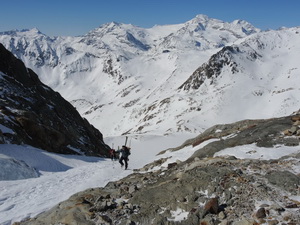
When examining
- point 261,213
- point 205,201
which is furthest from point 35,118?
point 261,213

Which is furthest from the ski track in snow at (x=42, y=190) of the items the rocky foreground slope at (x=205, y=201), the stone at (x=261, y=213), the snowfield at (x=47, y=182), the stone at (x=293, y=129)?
the stone at (x=293, y=129)

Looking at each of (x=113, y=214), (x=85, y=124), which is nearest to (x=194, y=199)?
(x=113, y=214)

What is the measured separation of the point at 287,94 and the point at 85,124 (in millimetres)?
86467

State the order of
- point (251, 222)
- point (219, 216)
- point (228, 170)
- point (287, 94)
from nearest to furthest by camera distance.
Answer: point (251, 222) < point (219, 216) < point (228, 170) < point (287, 94)

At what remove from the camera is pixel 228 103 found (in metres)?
115

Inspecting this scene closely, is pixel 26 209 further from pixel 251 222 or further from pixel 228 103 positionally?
pixel 228 103

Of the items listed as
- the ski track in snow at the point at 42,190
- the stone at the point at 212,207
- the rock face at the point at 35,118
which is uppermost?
the rock face at the point at 35,118

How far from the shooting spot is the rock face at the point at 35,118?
93.1ft

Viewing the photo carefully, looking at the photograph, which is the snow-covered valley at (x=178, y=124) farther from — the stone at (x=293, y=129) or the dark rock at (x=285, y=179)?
the dark rock at (x=285, y=179)

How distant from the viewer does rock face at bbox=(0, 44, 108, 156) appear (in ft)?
93.1

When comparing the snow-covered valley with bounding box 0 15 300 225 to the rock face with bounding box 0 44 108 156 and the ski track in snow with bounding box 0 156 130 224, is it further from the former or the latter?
the rock face with bounding box 0 44 108 156

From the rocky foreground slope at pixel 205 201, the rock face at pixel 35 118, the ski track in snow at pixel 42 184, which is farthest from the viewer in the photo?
the rock face at pixel 35 118

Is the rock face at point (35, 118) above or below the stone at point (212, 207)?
above

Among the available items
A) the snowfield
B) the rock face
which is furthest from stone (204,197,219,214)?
the rock face
